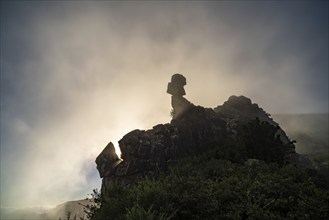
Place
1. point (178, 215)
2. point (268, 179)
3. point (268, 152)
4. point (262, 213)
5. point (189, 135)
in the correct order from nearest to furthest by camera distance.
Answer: point (262, 213) → point (178, 215) → point (268, 179) → point (268, 152) → point (189, 135)

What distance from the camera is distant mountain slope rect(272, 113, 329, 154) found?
107950 mm

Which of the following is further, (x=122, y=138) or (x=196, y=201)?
(x=122, y=138)

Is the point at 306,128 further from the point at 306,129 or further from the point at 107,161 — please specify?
the point at 107,161


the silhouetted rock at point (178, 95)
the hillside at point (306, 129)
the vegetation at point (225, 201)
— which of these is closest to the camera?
the vegetation at point (225, 201)

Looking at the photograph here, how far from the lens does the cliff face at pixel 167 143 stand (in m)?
35.8

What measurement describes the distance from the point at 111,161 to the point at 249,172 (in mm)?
23218

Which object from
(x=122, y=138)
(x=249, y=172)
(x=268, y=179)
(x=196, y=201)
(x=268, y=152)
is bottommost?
(x=196, y=201)

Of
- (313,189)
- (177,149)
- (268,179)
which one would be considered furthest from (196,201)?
(177,149)

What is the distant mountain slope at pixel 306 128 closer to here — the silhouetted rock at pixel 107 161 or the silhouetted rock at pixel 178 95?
the silhouetted rock at pixel 178 95

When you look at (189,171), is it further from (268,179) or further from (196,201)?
(196,201)

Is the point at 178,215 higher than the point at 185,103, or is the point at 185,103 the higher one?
the point at 185,103

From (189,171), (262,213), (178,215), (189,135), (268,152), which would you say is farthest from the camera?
(189,135)

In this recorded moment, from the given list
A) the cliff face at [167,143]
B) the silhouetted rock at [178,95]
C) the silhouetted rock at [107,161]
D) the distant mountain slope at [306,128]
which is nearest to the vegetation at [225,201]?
the cliff face at [167,143]

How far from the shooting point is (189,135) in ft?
139
